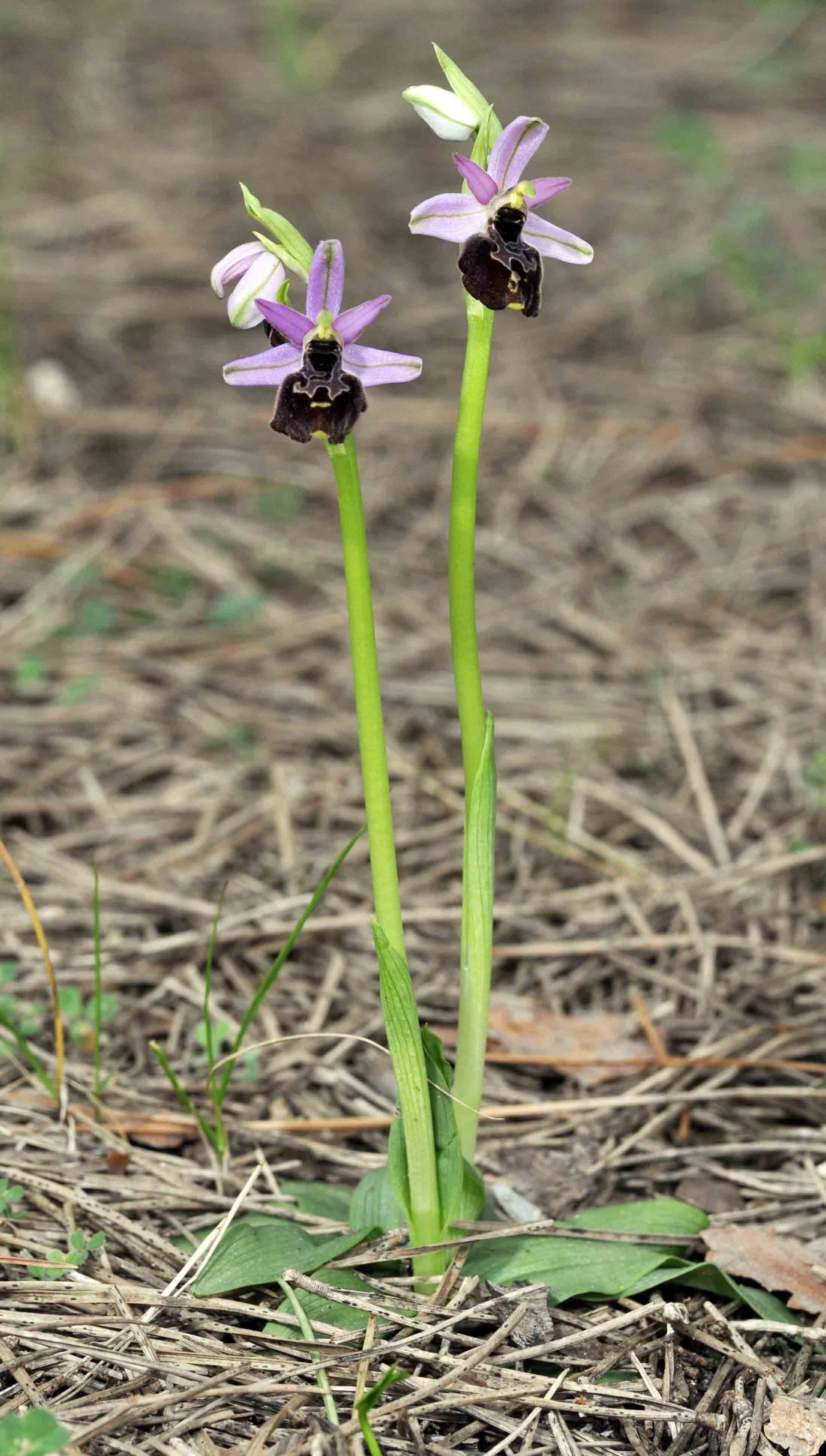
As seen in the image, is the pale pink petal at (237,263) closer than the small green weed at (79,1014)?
Yes

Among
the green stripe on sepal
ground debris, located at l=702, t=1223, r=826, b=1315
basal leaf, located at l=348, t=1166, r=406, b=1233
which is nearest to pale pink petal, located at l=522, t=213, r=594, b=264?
the green stripe on sepal

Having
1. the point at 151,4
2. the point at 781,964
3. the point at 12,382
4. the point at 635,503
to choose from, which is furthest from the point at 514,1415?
the point at 151,4

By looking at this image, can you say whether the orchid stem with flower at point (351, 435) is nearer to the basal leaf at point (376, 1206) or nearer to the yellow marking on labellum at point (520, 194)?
the basal leaf at point (376, 1206)

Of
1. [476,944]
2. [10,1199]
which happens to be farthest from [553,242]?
[10,1199]

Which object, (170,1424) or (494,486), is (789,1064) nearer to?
(170,1424)

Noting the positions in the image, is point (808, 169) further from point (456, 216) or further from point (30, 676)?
point (456, 216)

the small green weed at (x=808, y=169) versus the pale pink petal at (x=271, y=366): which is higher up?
the small green weed at (x=808, y=169)

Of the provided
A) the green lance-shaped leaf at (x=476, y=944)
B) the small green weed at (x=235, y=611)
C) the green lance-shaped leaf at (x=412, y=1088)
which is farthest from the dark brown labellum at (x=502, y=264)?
the small green weed at (x=235, y=611)
